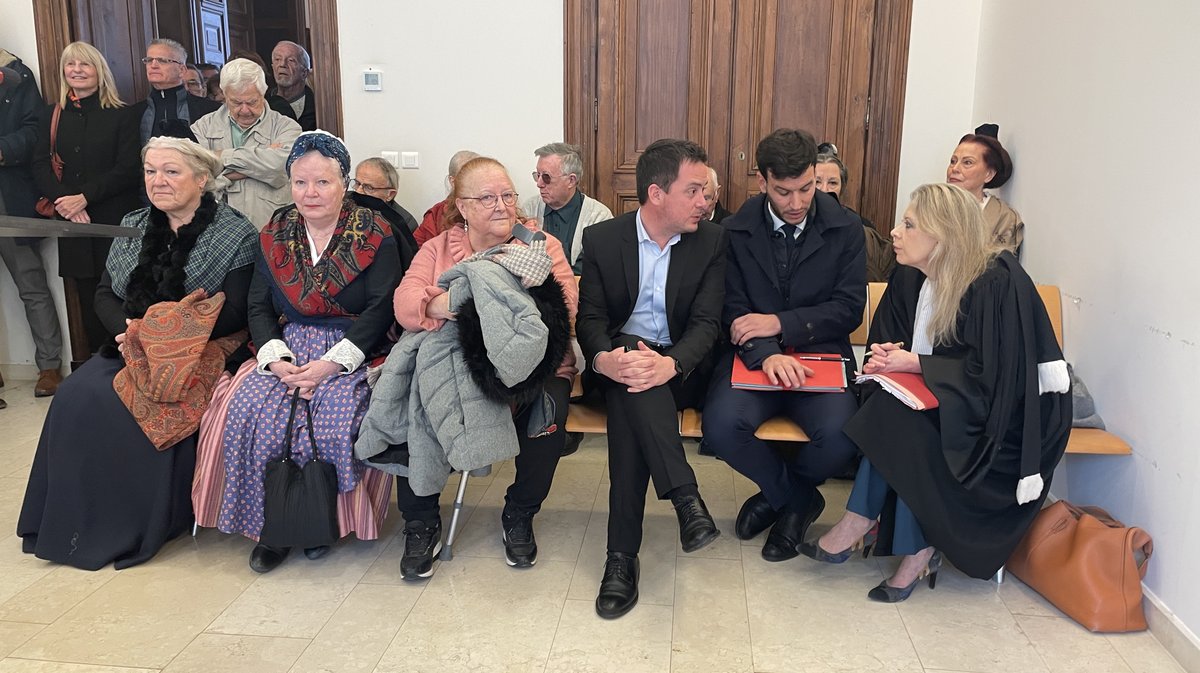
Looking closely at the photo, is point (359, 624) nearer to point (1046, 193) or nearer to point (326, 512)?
point (326, 512)

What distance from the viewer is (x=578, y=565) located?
2662 millimetres

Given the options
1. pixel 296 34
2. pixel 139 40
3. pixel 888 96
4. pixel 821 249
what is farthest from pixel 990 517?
pixel 296 34

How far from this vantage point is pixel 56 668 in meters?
2.10

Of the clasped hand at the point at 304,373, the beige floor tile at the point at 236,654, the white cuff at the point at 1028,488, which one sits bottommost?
the beige floor tile at the point at 236,654

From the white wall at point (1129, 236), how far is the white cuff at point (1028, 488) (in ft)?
1.08

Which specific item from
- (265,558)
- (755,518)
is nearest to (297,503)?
(265,558)

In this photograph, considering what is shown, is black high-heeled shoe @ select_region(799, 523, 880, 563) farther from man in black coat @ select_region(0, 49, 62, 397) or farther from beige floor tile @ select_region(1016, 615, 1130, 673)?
man in black coat @ select_region(0, 49, 62, 397)

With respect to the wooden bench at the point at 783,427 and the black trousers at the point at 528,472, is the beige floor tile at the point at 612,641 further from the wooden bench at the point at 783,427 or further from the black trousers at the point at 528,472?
the wooden bench at the point at 783,427

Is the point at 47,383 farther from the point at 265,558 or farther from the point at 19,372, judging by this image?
the point at 265,558

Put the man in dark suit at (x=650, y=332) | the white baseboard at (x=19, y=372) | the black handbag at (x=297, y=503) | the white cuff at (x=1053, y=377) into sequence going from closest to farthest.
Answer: the white cuff at (x=1053, y=377), the man in dark suit at (x=650, y=332), the black handbag at (x=297, y=503), the white baseboard at (x=19, y=372)

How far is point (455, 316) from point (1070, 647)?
6.23 feet

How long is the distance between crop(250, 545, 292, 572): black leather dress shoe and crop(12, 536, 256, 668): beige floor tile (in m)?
0.03

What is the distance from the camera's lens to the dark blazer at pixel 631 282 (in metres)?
2.75

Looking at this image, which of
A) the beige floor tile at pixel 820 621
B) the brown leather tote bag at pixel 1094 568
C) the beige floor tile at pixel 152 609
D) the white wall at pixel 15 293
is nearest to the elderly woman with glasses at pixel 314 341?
the beige floor tile at pixel 152 609
